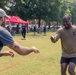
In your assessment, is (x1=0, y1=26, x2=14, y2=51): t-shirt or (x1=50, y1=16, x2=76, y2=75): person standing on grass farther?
(x1=50, y1=16, x2=76, y2=75): person standing on grass

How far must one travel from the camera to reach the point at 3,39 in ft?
14.0

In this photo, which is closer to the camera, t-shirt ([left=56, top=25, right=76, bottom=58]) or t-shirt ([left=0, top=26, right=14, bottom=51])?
t-shirt ([left=0, top=26, right=14, bottom=51])

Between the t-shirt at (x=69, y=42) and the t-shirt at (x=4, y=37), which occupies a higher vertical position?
the t-shirt at (x=4, y=37)

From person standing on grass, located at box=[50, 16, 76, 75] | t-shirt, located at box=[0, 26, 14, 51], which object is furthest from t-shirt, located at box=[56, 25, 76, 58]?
t-shirt, located at box=[0, 26, 14, 51]

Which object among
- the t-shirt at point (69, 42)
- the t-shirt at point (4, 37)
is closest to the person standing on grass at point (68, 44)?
the t-shirt at point (69, 42)

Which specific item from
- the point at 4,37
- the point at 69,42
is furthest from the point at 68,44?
the point at 4,37

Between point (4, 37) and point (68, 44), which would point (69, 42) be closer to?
point (68, 44)

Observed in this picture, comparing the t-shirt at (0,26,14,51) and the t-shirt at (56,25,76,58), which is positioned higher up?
the t-shirt at (0,26,14,51)

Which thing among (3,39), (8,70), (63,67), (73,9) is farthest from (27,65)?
(73,9)

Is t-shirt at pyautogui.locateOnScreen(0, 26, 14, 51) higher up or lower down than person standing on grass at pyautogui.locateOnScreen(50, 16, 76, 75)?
higher up

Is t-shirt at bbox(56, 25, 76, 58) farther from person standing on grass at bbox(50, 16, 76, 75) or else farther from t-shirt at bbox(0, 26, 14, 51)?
t-shirt at bbox(0, 26, 14, 51)

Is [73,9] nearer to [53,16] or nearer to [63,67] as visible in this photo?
[53,16]

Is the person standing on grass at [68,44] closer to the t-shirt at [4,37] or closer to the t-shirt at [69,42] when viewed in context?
the t-shirt at [69,42]

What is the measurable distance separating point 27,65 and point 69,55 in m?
4.60
